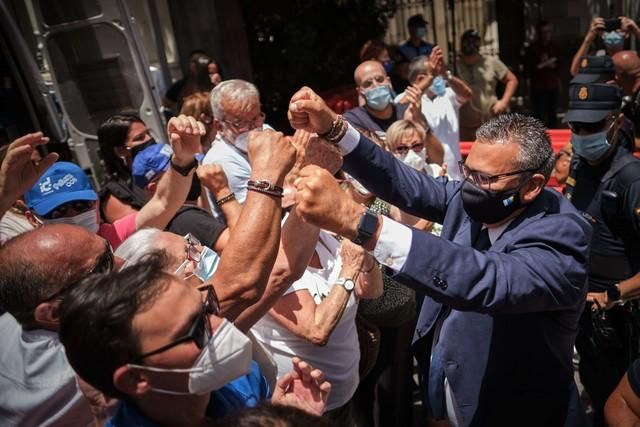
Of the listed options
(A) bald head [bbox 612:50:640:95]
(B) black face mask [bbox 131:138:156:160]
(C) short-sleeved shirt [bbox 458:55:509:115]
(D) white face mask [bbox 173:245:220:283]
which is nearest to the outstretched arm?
(D) white face mask [bbox 173:245:220:283]

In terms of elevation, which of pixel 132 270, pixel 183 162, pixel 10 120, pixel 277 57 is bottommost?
pixel 277 57

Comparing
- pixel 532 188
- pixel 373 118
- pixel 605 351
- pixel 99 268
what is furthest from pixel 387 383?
pixel 373 118

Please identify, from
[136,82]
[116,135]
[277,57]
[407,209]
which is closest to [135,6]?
[277,57]

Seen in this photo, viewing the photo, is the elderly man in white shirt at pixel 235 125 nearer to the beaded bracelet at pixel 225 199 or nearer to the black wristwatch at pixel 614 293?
the beaded bracelet at pixel 225 199

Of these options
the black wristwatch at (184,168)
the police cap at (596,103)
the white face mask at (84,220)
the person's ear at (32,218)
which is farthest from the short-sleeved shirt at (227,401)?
the police cap at (596,103)

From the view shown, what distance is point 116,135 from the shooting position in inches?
158

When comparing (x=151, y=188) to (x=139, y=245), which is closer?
(x=139, y=245)

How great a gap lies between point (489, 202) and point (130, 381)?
52.2 inches

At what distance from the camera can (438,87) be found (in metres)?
5.38

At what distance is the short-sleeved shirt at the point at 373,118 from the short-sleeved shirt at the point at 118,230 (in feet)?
7.04

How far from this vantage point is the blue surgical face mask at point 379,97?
193 inches

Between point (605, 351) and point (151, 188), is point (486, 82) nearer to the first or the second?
point (605, 351)

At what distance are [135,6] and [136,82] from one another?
2838mm

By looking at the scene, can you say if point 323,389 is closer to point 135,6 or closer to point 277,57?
point 135,6
